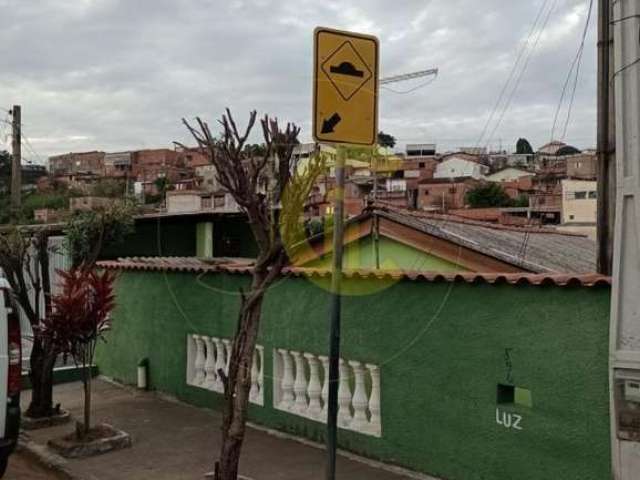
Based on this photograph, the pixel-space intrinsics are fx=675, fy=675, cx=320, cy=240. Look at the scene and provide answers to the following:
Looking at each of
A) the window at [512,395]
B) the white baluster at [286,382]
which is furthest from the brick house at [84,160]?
the window at [512,395]

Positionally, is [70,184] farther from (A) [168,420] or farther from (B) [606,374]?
(B) [606,374]

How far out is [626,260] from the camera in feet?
7.95

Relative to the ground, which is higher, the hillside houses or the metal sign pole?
the hillside houses

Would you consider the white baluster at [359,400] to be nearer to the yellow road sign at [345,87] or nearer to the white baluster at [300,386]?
the white baluster at [300,386]

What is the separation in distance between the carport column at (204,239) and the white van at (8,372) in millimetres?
10146

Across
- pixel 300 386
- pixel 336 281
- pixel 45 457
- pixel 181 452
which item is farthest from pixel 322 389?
pixel 336 281

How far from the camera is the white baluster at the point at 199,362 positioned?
801 centimetres

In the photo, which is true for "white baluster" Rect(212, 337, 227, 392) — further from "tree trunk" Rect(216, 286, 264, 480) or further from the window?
the window

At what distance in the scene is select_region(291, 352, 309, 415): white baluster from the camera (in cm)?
654

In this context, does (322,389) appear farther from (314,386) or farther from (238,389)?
(238,389)

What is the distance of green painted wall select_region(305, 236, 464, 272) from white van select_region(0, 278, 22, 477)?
3708 mm

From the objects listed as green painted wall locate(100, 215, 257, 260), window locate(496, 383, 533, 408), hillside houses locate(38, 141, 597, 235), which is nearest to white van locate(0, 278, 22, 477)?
hillside houses locate(38, 141, 597, 235)

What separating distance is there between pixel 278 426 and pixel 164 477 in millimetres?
1436

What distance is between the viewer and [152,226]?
567 inches
